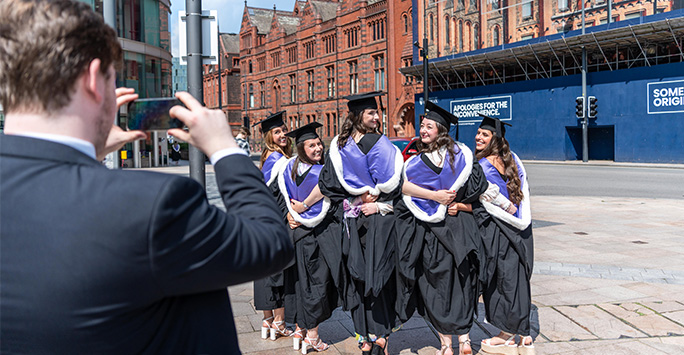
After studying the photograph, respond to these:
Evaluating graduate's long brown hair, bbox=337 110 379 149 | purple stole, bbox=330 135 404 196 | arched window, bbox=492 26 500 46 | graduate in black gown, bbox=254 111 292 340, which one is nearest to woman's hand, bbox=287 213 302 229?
graduate in black gown, bbox=254 111 292 340

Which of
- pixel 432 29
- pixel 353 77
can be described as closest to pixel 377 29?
pixel 353 77

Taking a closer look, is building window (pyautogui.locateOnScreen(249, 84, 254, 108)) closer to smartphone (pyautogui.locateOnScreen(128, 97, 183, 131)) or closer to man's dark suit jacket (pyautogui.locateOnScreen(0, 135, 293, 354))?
smartphone (pyautogui.locateOnScreen(128, 97, 183, 131))

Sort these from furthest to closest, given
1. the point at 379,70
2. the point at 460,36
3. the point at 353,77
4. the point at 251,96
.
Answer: the point at 251,96
the point at 353,77
the point at 379,70
the point at 460,36

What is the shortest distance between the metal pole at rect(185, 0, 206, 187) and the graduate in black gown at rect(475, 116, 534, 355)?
7.76 feet

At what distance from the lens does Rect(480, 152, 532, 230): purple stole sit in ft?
15.1

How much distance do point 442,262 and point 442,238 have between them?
0.18 meters

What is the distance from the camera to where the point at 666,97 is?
28406 millimetres

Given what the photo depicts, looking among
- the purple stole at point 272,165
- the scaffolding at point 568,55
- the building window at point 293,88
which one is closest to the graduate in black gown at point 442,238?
the purple stole at point 272,165

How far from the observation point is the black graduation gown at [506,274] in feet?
14.8

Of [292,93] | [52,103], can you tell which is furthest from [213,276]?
[292,93]

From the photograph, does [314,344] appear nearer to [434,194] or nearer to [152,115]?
[434,194]

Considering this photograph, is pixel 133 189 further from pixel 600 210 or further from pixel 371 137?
pixel 600 210

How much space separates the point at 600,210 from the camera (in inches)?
499

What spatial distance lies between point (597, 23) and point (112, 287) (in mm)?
34502
